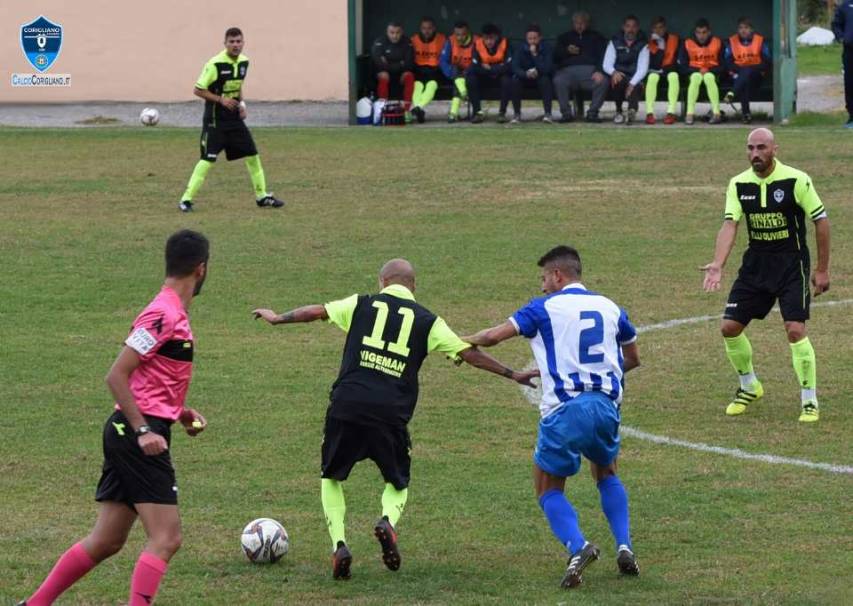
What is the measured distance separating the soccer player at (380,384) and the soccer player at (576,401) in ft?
0.89

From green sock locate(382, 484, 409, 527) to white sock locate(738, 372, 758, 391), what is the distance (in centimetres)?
447

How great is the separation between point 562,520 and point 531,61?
21.5 m

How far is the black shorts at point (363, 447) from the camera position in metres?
8.24

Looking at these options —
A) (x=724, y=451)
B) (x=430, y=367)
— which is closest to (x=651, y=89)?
(x=430, y=367)

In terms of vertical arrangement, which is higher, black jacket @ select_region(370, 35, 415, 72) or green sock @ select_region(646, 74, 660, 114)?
black jacket @ select_region(370, 35, 415, 72)

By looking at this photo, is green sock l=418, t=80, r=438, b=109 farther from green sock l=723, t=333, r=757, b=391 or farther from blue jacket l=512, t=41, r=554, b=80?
green sock l=723, t=333, r=757, b=391

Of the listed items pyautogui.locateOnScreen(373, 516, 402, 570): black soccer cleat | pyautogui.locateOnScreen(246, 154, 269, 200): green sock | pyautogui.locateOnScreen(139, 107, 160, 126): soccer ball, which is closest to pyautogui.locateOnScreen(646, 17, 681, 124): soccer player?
pyautogui.locateOnScreen(139, 107, 160, 126): soccer ball

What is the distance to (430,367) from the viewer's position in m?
13.7

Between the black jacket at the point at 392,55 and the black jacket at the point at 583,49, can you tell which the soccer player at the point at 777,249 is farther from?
the black jacket at the point at 392,55

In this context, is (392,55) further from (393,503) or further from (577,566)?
(577,566)

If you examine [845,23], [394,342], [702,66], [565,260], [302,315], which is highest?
[845,23]

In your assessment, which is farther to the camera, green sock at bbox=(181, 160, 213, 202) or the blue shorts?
green sock at bbox=(181, 160, 213, 202)

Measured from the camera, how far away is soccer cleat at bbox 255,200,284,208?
21141 millimetres

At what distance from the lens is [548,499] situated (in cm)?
816
